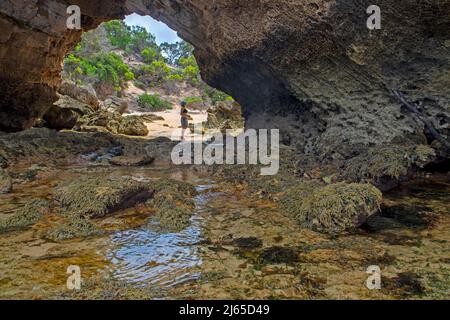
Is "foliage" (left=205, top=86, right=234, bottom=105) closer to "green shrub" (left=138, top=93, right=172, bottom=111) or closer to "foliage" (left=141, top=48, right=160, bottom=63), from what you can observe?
"green shrub" (left=138, top=93, right=172, bottom=111)

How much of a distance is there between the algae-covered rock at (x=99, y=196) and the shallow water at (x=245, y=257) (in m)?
0.25

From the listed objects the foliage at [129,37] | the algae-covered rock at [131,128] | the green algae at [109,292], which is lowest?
the green algae at [109,292]

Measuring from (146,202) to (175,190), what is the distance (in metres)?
0.72

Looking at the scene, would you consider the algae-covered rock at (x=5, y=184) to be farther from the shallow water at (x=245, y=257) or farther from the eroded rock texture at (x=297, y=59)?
the eroded rock texture at (x=297, y=59)

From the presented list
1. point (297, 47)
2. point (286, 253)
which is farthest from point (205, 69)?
point (286, 253)

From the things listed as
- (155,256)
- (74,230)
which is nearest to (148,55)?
(74,230)

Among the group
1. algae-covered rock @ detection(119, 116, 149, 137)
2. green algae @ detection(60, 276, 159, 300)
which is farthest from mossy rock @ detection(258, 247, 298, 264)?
algae-covered rock @ detection(119, 116, 149, 137)

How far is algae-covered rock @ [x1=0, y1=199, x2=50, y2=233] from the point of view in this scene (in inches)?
196

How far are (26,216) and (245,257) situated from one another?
3423mm

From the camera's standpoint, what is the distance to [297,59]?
9.06 m

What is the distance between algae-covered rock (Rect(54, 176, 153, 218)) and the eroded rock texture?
4620 millimetres

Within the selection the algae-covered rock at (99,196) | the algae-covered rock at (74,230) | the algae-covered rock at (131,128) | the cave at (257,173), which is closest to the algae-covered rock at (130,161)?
the cave at (257,173)

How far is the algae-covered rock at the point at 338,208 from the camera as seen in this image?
475 centimetres

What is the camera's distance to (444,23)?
6719mm
